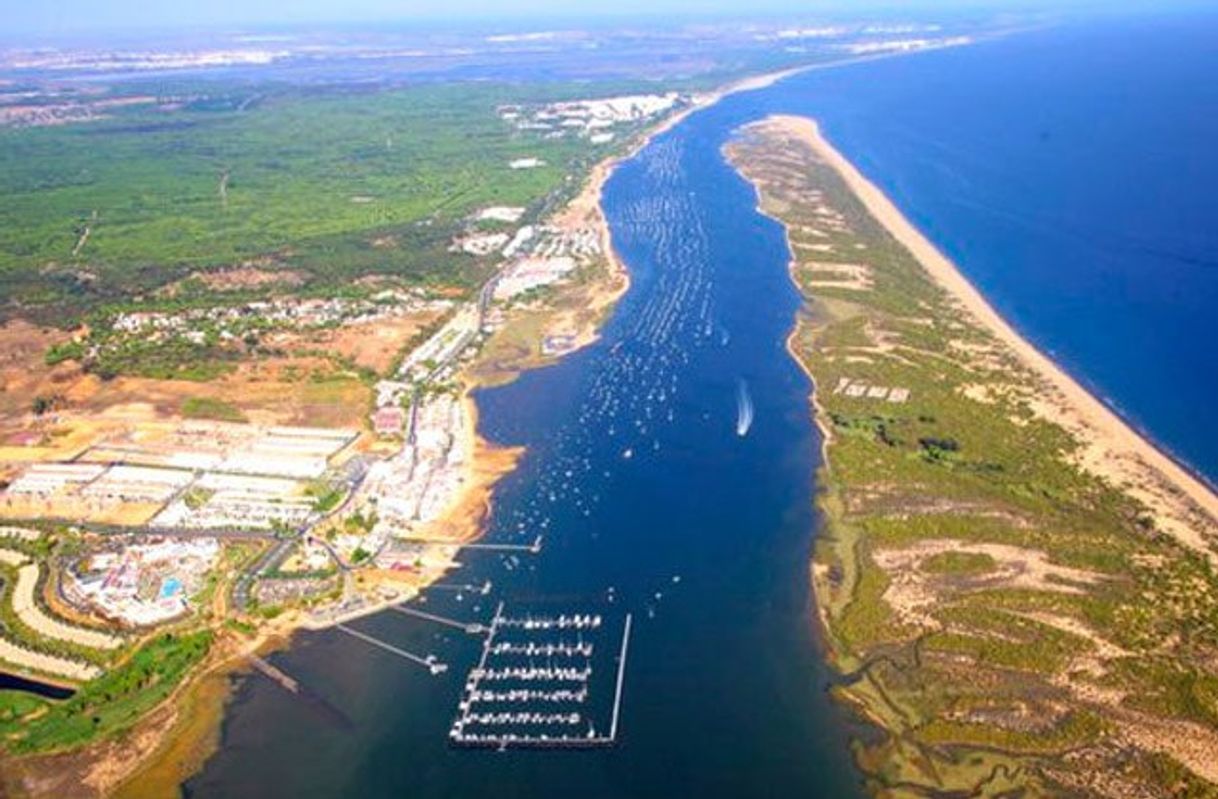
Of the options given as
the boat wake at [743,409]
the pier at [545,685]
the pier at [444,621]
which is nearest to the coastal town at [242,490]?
the pier at [444,621]

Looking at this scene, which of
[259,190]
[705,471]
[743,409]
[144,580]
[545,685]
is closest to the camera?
[545,685]

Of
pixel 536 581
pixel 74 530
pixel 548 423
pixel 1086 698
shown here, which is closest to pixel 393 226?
pixel 548 423

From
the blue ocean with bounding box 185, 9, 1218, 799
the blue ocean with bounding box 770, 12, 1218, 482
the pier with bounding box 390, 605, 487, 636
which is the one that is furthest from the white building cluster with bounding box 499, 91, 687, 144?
the pier with bounding box 390, 605, 487, 636

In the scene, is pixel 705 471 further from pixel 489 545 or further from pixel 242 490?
pixel 242 490

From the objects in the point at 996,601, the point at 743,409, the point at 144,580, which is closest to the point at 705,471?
the point at 743,409

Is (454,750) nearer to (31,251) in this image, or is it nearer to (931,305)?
(931,305)

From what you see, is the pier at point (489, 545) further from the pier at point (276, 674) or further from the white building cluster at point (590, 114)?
the white building cluster at point (590, 114)
